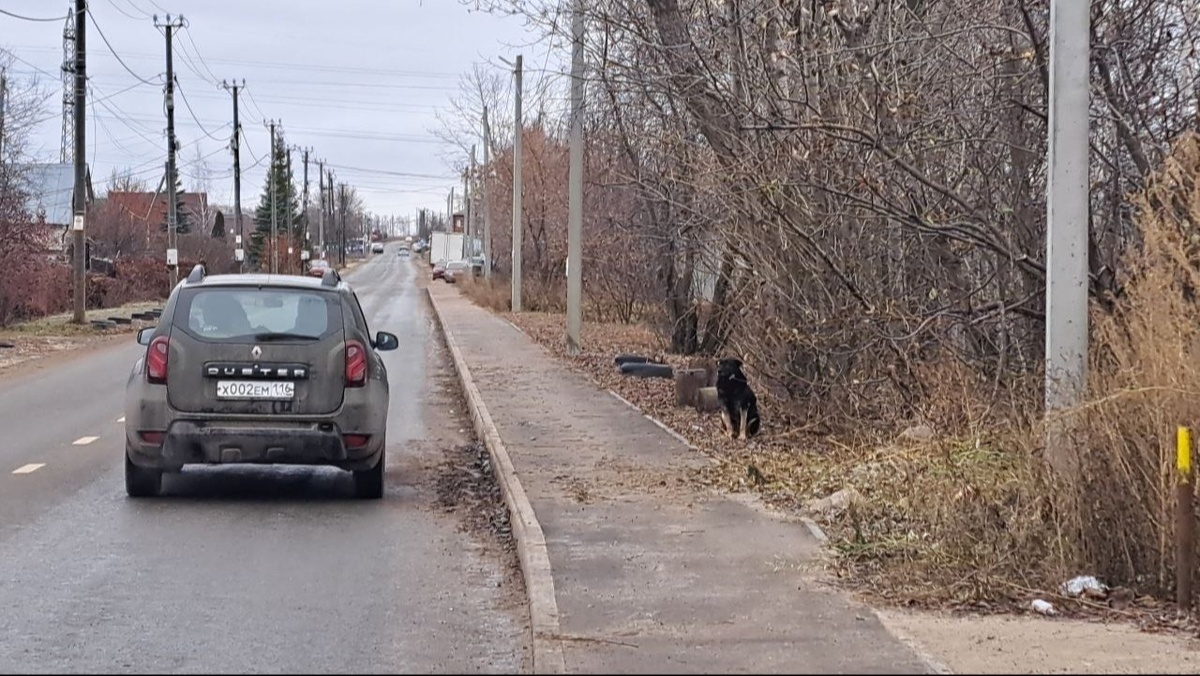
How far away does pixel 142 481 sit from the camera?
34.5ft

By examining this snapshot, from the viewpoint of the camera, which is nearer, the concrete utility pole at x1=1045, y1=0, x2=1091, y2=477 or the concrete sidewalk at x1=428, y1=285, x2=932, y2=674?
the concrete sidewalk at x1=428, y1=285, x2=932, y2=674

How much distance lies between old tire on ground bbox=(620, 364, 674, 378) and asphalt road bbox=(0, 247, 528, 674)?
7.49 m

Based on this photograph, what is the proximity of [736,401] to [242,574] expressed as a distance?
6269mm

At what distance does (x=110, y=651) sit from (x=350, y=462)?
4040 millimetres

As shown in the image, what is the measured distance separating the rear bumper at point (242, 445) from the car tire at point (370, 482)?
41cm

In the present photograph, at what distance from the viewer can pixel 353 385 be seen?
409 inches

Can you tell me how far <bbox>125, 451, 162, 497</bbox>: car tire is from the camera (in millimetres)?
10445

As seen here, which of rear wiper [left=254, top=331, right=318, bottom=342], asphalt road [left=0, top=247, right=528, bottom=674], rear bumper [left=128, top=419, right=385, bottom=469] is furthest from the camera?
rear wiper [left=254, top=331, right=318, bottom=342]

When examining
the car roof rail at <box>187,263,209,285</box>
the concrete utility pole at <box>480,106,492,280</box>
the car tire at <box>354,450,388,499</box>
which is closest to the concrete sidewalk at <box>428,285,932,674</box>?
the car tire at <box>354,450,388,499</box>

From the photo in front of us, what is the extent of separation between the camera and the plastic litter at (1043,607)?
269 inches

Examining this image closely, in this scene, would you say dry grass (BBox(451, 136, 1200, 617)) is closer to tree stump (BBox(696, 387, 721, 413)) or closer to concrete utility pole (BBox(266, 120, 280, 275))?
tree stump (BBox(696, 387, 721, 413))

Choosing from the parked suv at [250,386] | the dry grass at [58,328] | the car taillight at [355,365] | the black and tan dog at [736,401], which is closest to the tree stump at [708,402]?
the black and tan dog at [736,401]

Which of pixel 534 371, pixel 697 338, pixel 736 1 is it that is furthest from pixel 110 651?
pixel 697 338

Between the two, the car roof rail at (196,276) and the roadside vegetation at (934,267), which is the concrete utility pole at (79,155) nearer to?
the roadside vegetation at (934,267)
